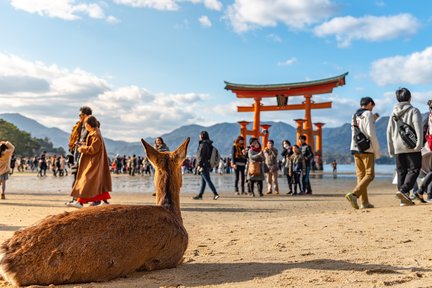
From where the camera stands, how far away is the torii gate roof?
36406mm

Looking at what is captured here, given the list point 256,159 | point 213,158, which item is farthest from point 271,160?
point 213,158

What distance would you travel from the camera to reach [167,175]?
3.92 meters

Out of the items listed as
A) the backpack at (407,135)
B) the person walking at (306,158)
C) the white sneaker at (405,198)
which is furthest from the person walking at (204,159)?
the backpack at (407,135)

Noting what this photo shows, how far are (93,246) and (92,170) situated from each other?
15.1ft

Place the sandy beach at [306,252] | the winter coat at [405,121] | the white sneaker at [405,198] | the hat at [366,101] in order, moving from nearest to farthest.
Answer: the sandy beach at [306,252] → the winter coat at [405,121] → the white sneaker at [405,198] → the hat at [366,101]

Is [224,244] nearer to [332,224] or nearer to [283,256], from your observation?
[283,256]

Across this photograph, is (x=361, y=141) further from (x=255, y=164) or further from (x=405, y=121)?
(x=255, y=164)

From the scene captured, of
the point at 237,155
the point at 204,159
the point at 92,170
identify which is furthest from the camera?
the point at 237,155

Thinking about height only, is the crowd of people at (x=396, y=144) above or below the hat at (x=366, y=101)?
below

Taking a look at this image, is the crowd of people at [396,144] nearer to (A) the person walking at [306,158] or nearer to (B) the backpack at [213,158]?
(B) the backpack at [213,158]

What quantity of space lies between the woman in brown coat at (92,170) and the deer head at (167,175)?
149 inches

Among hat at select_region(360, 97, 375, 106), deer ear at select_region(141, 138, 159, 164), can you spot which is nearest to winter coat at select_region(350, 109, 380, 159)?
hat at select_region(360, 97, 375, 106)

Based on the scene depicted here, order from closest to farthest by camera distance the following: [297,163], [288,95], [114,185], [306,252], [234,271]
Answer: [234,271] < [306,252] < [297,163] < [114,185] < [288,95]

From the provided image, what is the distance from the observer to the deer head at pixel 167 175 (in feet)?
12.7
